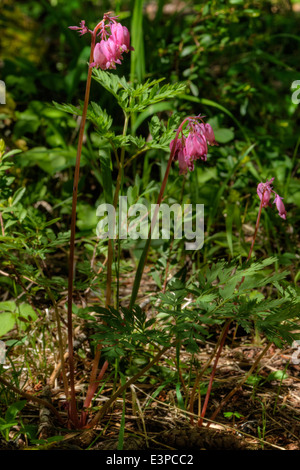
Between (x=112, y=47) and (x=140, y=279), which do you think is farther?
(x=140, y=279)

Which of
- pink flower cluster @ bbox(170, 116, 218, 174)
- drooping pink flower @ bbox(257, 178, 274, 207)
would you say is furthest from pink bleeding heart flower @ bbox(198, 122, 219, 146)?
drooping pink flower @ bbox(257, 178, 274, 207)

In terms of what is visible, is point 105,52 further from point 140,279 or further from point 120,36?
point 140,279

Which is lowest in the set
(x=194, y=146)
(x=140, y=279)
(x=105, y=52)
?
(x=140, y=279)

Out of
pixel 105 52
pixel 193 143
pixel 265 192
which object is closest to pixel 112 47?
pixel 105 52

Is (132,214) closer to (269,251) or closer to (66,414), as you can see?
(66,414)

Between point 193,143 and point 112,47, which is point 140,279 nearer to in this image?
point 193,143

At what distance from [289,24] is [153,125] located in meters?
3.29

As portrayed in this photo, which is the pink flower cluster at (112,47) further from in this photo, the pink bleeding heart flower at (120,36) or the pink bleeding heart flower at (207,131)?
the pink bleeding heart flower at (207,131)

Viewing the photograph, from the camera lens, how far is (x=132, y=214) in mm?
1781

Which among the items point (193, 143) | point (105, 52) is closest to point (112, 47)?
point (105, 52)

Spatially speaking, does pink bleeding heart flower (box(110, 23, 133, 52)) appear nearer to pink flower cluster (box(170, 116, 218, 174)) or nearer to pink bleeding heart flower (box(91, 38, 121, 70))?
pink bleeding heart flower (box(91, 38, 121, 70))

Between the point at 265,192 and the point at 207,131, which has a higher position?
the point at 207,131
